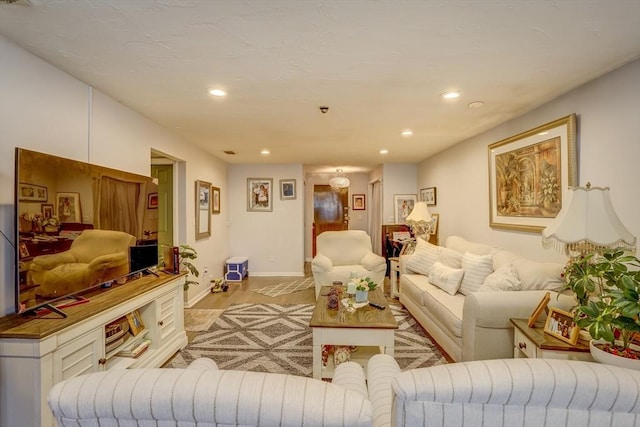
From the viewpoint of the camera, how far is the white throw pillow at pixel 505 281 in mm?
2557

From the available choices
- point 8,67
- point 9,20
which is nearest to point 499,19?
point 9,20

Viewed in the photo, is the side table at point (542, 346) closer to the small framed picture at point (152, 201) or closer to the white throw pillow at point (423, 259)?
the white throw pillow at point (423, 259)

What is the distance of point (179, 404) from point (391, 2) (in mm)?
1696

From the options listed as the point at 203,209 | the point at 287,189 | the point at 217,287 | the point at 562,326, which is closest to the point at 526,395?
the point at 562,326

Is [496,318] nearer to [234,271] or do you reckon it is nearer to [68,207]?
[68,207]

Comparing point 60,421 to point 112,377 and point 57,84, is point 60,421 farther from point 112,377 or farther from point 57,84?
point 57,84

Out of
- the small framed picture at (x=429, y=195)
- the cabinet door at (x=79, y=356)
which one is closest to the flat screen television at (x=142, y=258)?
the cabinet door at (x=79, y=356)

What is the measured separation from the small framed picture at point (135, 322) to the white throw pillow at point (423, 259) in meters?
3.06

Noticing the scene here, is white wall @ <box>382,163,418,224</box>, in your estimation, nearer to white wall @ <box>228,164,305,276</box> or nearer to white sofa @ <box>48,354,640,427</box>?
white wall @ <box>228,164,305,276</box>

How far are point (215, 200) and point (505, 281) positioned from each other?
4377 millimetres

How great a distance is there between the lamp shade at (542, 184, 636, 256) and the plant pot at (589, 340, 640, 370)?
20.7 inches

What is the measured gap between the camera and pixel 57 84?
2.13 m

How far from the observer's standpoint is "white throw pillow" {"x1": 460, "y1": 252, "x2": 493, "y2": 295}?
122 inches

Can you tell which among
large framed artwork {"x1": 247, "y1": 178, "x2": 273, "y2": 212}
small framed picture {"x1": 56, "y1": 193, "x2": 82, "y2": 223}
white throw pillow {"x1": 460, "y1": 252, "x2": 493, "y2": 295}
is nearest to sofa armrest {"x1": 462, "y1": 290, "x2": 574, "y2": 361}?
white throw pillow {"x1": 460, "y1": 252, "x2": 493, "y2": 295}
